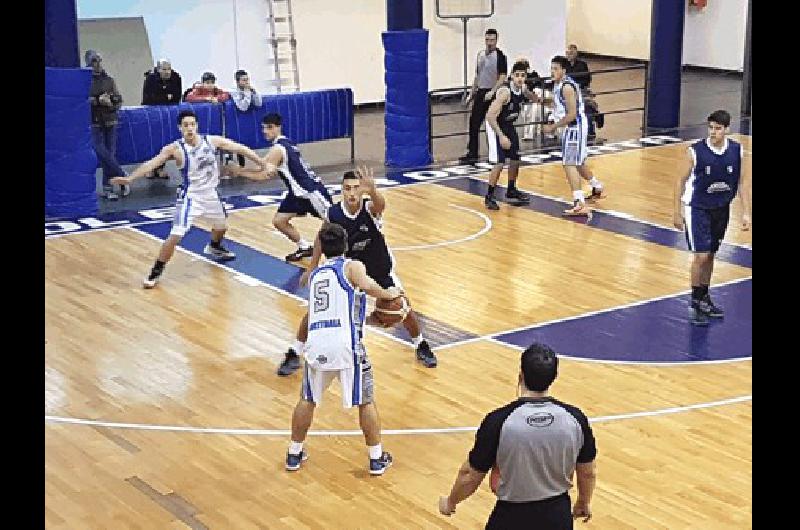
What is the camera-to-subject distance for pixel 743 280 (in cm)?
1113

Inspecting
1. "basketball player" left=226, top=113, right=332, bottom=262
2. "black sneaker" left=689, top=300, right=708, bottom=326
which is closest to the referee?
"black sneaker" left=689, top=300, right=708, bottom=326

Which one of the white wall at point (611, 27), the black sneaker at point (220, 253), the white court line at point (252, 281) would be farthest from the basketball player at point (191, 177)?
the white wall at point (611, 27)

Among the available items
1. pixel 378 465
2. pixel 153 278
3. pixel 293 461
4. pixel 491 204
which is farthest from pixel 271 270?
pixel 378 465

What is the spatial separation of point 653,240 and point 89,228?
19.7 feet

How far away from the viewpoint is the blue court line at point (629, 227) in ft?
39.4

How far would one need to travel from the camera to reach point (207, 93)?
16.1m

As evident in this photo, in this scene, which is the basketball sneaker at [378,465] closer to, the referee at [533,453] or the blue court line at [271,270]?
the blue court line at [271,270]

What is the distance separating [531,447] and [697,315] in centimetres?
577

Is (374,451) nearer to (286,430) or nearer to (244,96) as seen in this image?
(286,430)

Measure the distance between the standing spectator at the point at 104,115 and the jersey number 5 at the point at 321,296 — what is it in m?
8.29
